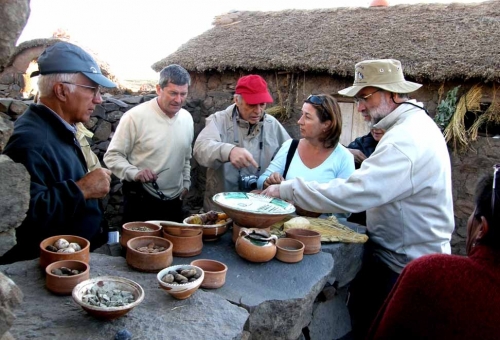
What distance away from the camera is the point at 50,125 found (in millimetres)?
2229

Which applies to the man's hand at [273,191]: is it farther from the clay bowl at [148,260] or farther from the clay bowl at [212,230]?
the clay bowl at [148,260]

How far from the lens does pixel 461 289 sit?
56.2 inches

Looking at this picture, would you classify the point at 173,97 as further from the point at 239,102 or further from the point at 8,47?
the point at 8,47

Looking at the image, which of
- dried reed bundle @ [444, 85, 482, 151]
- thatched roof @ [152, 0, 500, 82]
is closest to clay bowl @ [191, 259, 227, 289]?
dried reed bundle @ [444, 85, 482, 151]

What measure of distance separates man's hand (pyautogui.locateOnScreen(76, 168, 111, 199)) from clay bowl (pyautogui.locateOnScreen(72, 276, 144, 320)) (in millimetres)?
602

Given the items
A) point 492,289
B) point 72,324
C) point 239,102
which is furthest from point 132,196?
point 492,289

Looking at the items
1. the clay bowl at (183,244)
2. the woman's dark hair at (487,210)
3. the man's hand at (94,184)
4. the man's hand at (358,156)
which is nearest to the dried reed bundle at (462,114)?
the man's hand at (358,156)

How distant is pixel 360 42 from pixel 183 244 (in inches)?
217

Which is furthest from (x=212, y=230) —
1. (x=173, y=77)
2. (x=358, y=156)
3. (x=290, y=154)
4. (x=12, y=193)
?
(x=358, y=156)

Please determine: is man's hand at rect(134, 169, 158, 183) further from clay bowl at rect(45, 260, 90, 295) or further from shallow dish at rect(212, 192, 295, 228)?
clay bowl at rect(45, 260, 90, 295)

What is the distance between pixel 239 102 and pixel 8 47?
8.12 feet

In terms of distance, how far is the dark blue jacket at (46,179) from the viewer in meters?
2.00

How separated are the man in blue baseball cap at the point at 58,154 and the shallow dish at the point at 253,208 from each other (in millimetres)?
708

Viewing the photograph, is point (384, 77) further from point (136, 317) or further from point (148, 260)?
point (136, 317)
